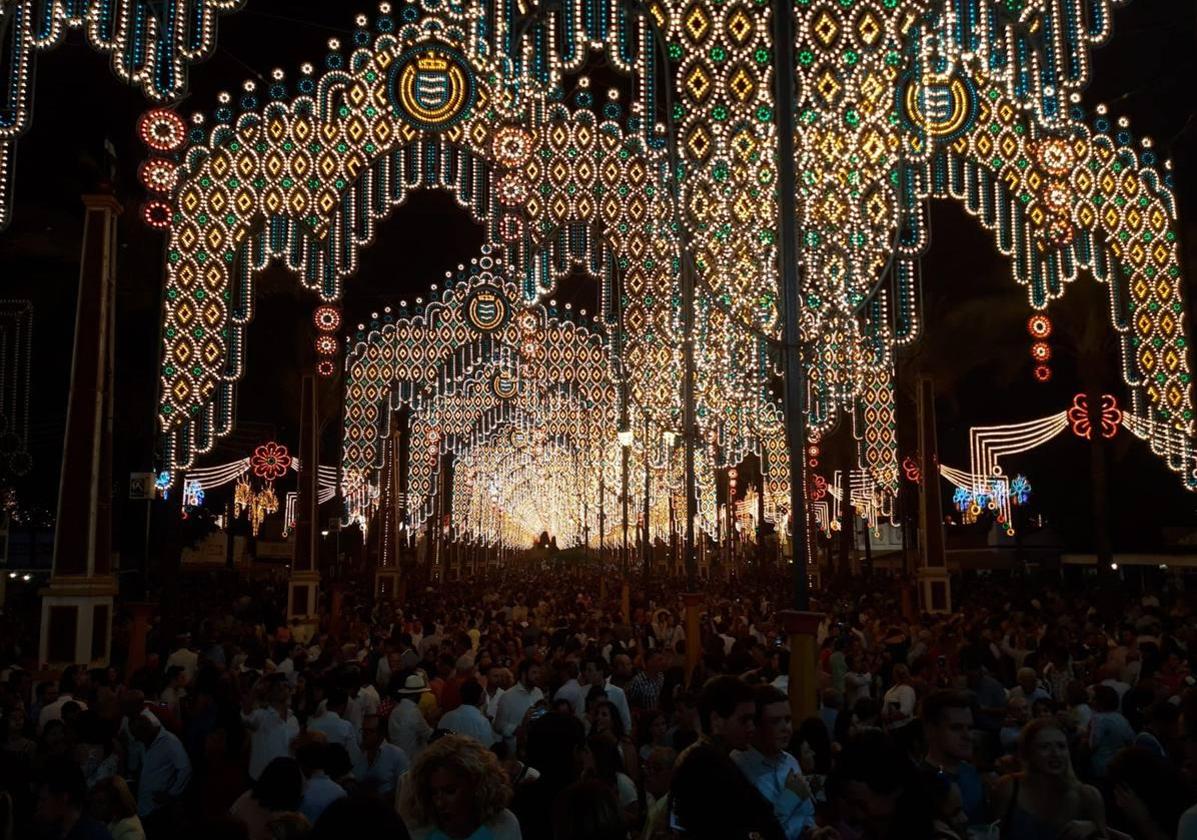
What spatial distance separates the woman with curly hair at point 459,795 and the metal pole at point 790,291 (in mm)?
5151

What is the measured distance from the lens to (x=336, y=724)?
8.27 metres

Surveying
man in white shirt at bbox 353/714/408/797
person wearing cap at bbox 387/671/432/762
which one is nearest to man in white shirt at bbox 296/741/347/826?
man in white shirt at bbox 353/714/408/797

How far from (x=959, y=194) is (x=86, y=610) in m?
13.5

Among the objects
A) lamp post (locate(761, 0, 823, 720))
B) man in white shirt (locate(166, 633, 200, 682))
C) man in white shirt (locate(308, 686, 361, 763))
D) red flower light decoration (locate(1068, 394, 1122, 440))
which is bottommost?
man in white shirt (locate(308, 686, 361, 763))

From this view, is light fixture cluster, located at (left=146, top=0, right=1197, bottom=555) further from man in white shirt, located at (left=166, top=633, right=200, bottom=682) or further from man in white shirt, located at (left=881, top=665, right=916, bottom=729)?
man in white shirt, located at (left=881, top=665, right=916, bottom=729)

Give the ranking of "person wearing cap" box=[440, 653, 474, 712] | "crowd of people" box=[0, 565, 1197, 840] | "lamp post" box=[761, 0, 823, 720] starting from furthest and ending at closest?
"person wearing cap" box=[440, 653, 474, 712] < "lamp post" box=[761, 0, 823, 720] < "crowd of people" box=[0, 565, 1197, 840]

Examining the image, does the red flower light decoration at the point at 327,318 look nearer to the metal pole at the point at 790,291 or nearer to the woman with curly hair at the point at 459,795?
the metal pole at the point at 790,291

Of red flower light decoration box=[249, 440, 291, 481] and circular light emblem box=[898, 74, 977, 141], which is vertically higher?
circular light emblem box=[898, 74, 977, 141]

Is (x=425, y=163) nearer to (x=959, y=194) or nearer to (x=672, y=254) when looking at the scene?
(x=672, y=254)

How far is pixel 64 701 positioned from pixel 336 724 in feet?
8.71

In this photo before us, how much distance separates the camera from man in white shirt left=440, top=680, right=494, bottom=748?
848 centimetres

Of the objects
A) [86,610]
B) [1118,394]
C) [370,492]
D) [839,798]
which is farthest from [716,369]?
[370,492]

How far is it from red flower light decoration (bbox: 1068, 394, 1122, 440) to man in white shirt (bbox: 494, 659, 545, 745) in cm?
2230

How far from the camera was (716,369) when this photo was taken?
2047 cm
